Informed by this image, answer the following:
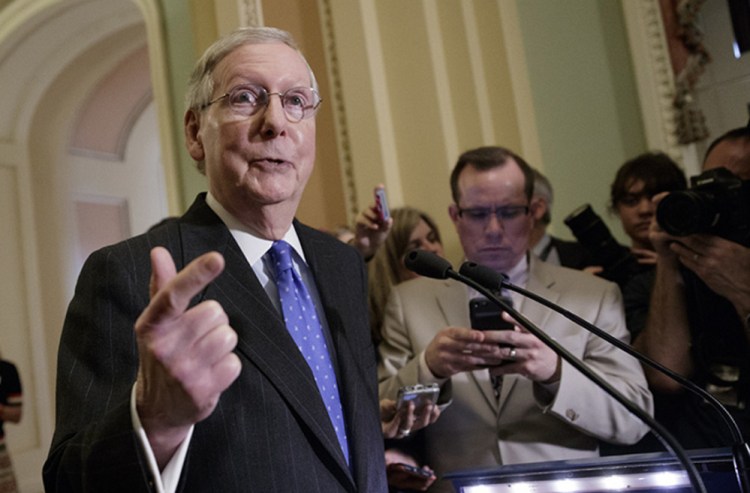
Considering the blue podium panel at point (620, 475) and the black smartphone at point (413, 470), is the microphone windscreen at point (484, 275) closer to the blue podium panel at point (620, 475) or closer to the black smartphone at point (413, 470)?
the blue podium panel at point (620, 475)

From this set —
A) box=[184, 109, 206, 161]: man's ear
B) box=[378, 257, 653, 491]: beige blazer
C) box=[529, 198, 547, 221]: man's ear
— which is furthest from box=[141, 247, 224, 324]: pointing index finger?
box=[529, 198, 547, 221]: man's ear

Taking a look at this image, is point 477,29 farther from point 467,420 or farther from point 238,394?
point 238,394

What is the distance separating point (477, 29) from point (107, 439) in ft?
8.92

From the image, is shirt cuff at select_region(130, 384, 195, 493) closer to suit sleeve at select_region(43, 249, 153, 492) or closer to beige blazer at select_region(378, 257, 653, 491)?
suit sleeve at select_region(43, 249, 153, 492)

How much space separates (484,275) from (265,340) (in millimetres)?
340

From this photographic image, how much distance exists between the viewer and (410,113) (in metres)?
3.32

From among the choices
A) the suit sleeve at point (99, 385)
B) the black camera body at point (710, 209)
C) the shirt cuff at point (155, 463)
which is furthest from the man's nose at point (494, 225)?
the shirt cuff at point (155, 463)

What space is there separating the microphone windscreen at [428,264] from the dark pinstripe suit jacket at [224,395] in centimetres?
20

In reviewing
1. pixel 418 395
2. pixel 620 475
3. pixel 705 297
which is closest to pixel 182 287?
pixel 620 475

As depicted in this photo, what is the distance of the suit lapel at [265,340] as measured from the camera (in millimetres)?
1108

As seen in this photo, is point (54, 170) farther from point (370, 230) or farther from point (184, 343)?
point (184, 343)

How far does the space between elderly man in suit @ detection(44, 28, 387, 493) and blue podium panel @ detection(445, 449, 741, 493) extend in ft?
0.78

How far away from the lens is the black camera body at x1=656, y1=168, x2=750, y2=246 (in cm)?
156

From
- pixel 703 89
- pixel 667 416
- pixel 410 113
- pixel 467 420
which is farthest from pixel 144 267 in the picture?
pixel 703 89
